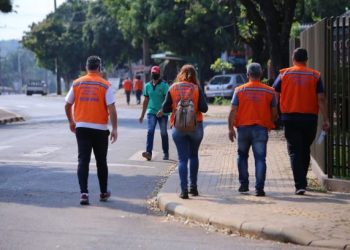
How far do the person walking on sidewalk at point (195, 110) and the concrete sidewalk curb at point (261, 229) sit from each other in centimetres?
92

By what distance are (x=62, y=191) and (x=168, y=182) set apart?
Result: 164 centimetres

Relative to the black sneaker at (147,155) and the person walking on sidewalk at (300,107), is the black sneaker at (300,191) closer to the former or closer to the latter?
the person walking on sidewalk at (300,107)

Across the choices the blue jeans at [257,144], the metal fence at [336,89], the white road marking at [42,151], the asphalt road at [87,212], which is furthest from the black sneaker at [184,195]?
the white road marking at [42,151]

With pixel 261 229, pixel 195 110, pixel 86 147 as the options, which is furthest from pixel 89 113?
pixel 261 229

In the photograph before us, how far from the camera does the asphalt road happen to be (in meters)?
7.66

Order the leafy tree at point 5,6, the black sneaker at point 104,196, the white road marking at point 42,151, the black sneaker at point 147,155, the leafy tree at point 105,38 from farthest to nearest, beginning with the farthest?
the leafy tree at point 105,38 → the leafy tree at point 5,6 → the white road marking at point 42,151 → the black sneaker at point 147,155 → the black sneaker at point 104,196

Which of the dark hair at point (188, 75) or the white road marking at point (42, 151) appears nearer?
the dark hair at point (188, 75)

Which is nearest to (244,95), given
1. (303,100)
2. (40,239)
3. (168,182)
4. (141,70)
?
(303,100)

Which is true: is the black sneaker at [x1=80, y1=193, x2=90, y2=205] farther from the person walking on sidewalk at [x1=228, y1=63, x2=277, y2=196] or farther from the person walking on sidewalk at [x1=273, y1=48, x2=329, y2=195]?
the person walking on sidewalk at [x1=273, y1=48, x2=329, y2=195]

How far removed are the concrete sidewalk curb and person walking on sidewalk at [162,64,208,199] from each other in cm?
92

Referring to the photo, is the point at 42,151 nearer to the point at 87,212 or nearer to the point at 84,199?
the point at 84,199

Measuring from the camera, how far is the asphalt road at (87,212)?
766cm

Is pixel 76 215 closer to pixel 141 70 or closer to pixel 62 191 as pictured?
pixel 62 191

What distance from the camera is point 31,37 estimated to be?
3162 inches
